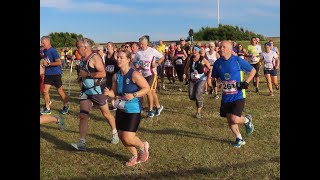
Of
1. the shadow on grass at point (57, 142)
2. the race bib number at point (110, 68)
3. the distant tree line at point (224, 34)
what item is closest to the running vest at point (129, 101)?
the shadow on grass at point (57, 142)

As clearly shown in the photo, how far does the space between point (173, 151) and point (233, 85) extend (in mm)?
1633

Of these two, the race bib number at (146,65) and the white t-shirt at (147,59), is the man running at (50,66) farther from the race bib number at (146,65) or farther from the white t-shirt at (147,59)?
the race bib number at (146,65)

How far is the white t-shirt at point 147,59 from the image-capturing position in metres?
10.6

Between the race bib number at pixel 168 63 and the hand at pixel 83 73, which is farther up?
the race bib number at pixel 168 63

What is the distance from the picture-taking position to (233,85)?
7.43 meters

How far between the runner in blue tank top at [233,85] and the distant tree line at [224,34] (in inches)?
1765

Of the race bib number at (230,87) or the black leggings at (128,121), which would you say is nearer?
the black leggings at (128,121)

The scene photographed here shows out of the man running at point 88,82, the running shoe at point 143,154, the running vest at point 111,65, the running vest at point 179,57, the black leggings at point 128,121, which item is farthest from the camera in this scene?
the running vest at point 179,57

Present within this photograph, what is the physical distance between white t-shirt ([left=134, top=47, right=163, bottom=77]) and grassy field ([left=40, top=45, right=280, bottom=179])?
1158 mm

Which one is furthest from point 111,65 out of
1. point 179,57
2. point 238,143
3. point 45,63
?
point 238,143

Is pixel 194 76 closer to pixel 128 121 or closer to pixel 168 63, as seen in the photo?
pixel 128 121

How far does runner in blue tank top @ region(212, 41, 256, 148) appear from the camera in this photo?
A: 291 inches
